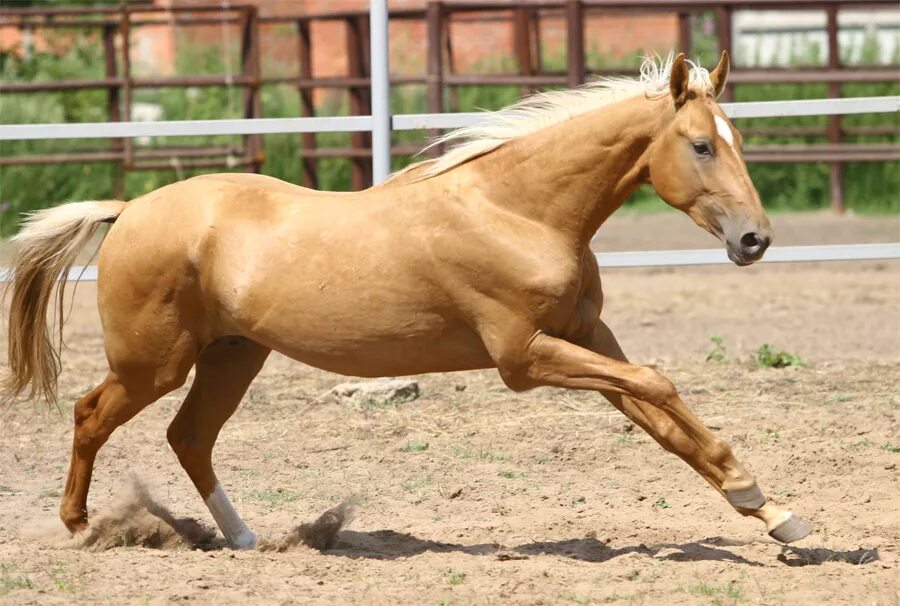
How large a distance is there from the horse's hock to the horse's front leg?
2.42 m

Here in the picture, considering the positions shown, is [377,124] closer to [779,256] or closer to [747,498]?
[779,256]

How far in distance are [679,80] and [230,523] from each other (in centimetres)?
212

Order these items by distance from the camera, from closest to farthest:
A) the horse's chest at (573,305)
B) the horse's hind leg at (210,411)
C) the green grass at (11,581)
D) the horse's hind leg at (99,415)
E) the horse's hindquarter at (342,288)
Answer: the green grass at (11,581) → the horse's chest at (573,305) → the horse's hindquarter at (342,288) → the horse's hind leg at (99,415) → the horse's hind leg at (210,411)

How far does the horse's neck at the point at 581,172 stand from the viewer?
4.20 metres

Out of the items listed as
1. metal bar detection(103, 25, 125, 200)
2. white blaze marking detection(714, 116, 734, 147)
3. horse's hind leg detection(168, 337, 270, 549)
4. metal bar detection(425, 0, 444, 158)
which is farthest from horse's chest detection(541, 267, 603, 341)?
metal bar detection(103, 25, 125, 200)

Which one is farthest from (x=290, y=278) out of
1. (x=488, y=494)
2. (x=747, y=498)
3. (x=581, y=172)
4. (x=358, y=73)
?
(x=358, y=73)

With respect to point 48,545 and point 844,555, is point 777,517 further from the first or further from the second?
point 48,545

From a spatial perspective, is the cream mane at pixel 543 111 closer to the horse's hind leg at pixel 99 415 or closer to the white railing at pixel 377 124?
the horse's hind leg at pixel 99 415

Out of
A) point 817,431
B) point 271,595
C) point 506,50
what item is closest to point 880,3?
point 506,50

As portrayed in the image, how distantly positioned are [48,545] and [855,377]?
13.6ft

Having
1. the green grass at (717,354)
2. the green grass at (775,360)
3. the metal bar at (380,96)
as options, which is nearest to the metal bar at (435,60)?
the green grass at (717,354)

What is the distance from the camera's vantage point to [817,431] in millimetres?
5801

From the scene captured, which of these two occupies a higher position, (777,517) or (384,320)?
(384,320)

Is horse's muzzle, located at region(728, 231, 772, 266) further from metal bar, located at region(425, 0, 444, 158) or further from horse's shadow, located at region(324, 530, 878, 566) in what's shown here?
metal bar, located at region(425, 0, 444, 158)
